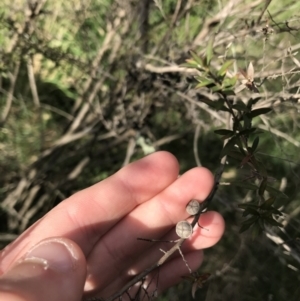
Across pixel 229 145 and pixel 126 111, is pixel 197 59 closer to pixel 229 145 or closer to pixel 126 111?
pixel 229 145

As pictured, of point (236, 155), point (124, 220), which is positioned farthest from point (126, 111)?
point (236, 155)

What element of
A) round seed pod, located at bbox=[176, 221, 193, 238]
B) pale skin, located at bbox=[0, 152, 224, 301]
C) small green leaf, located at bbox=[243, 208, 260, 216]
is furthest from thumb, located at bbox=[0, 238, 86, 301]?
small green leaf, located at bbox=[243, 208, 260, 216]

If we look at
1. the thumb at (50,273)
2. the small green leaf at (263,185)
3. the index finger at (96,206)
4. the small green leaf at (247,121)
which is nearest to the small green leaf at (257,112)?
the small green leaf at (247,121)

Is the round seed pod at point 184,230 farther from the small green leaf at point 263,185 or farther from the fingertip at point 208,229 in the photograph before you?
the fingertip at point 208,229

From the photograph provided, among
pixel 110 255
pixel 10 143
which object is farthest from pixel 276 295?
pixel 10 143

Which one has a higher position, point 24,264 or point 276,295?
point 24,264

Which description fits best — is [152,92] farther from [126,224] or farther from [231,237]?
[231,237]
